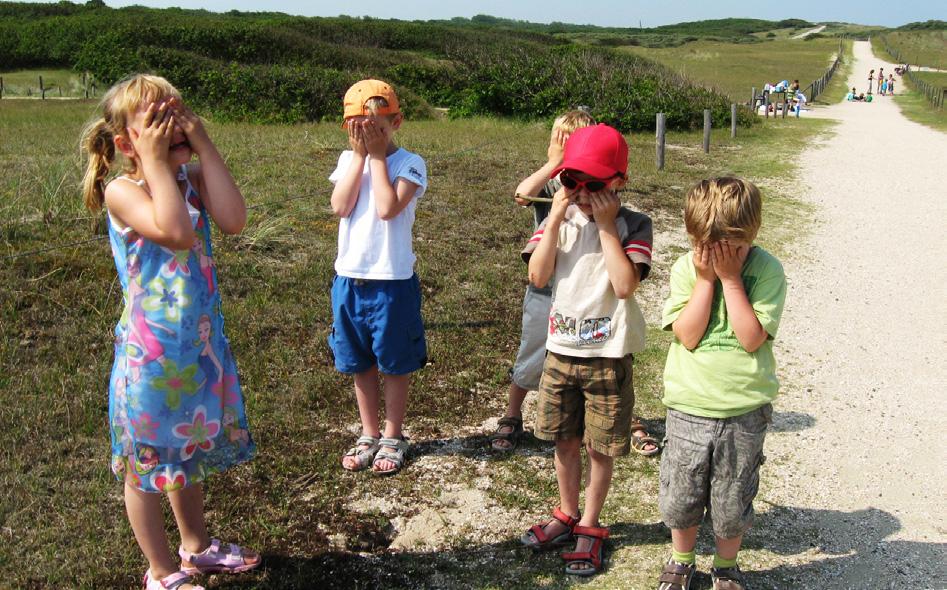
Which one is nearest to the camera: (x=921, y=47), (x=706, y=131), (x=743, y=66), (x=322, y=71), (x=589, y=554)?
(x=589, y=554)


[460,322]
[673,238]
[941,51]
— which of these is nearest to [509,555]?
[460,322]

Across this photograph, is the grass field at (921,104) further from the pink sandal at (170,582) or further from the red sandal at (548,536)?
the pink sandal at (170,582)

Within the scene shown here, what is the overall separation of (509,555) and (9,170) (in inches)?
311

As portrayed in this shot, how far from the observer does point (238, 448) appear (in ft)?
9.64

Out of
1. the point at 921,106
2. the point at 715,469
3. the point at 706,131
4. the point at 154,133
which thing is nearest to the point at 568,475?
the point at 715,469

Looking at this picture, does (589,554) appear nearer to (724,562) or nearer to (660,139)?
(724,562)

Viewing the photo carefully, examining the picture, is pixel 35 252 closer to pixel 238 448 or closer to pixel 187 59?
pixel 238 448

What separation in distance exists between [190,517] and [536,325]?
1782 millimetres

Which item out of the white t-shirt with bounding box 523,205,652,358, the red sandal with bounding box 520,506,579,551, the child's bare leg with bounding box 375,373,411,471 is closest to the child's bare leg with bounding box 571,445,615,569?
the red sandal with bounding box 520,506,579,551

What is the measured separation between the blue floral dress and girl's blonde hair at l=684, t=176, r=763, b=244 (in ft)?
5.52

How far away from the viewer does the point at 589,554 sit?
3.21 metres

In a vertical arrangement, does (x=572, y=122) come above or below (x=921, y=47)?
below

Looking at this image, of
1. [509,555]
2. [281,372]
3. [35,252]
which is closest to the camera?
[509,555]

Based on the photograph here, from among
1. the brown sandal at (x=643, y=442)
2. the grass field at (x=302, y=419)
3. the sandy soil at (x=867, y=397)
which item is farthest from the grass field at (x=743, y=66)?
the brown sandal at (x=643, y=442)
